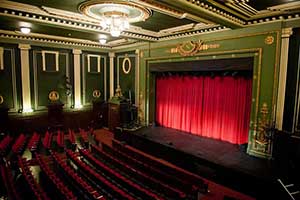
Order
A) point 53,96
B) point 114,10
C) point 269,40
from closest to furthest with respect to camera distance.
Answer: point 114,10 < point 269,40 < point 53,96

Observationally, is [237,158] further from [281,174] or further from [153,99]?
[153,99]

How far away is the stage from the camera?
16.0 feet

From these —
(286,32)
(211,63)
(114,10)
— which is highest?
(114,10)

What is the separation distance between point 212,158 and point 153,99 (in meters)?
4.15

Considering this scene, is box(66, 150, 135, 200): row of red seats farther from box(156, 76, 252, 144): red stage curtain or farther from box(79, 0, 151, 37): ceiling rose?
box(156, 76, 252, 144): red stage curtain

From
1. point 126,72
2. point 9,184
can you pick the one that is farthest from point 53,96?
point 9,184

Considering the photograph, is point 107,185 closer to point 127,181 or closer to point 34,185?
A: point 127,181

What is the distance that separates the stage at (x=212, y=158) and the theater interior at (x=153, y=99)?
0.10 ft

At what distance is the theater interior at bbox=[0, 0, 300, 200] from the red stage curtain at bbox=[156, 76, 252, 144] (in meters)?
0.04

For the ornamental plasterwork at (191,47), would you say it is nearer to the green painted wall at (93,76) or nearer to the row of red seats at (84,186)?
the green painted wall at (93,76)

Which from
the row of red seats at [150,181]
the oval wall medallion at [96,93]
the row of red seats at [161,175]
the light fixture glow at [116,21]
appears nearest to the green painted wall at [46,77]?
the oval wall medallion at [96,93]

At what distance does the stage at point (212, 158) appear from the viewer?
16.0 feet

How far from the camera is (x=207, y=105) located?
25.6 ft

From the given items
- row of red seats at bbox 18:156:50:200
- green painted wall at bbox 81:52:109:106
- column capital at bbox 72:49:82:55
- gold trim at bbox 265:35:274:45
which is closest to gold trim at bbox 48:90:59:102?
green painted wall at bbox 81:52:109:106
